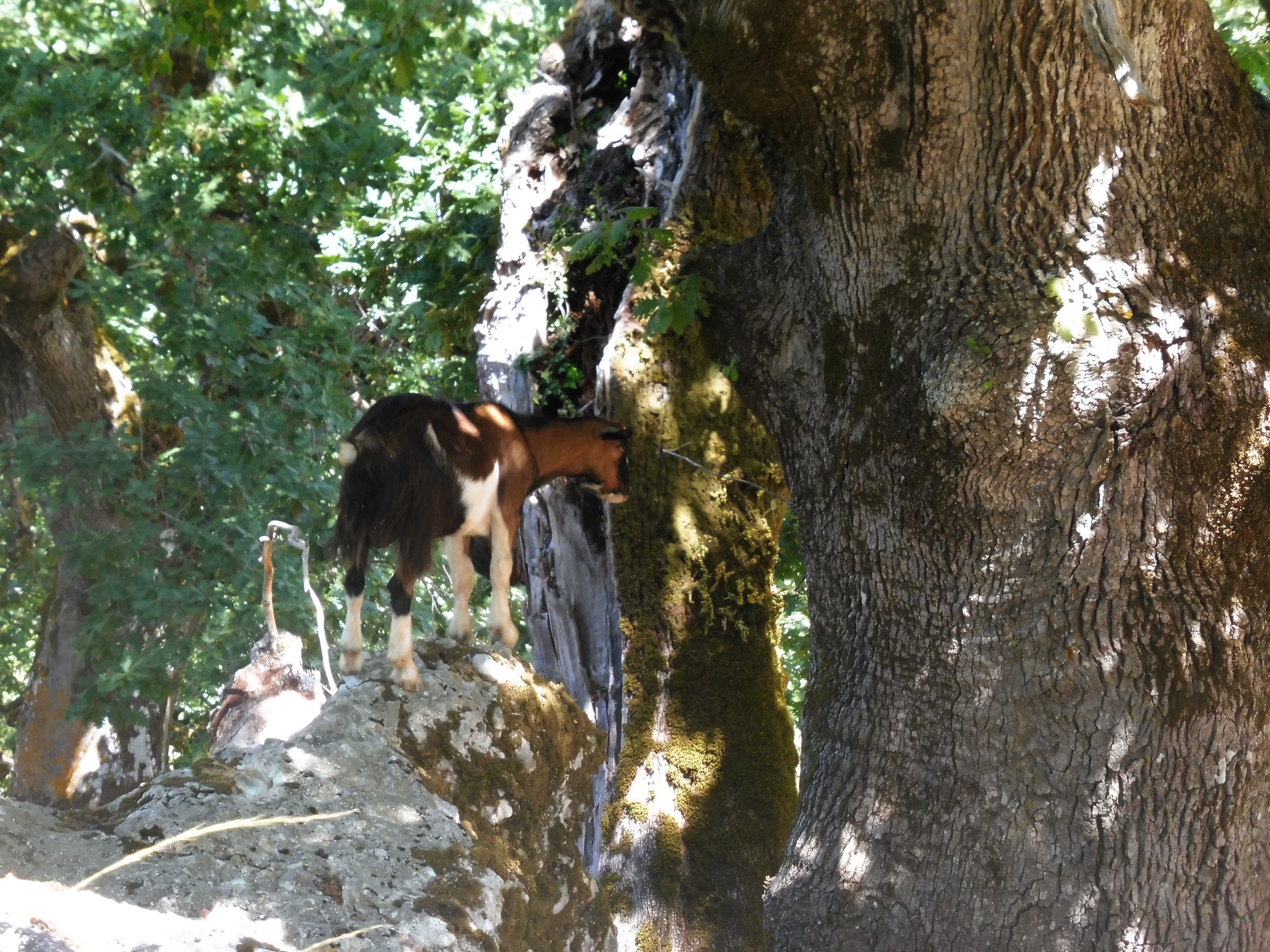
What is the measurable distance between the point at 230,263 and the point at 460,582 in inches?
191

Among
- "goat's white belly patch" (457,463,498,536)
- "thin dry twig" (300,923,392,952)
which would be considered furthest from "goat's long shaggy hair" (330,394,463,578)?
"thin dry twig" (300,923,392,952)

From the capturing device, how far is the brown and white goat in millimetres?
4473

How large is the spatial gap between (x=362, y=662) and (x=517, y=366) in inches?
105

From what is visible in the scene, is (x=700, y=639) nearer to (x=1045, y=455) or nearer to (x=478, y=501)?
(x=478, y=501)

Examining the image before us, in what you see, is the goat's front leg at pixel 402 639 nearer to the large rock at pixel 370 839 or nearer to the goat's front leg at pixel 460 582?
the large rock at pixel 370 839

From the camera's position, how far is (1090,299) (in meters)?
3.68

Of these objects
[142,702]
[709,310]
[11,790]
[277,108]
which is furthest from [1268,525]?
[11,790]

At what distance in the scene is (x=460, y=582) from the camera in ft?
16.7

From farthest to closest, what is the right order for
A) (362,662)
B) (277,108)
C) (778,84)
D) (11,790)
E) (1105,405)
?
(11,790) < (277,108) < (362,662) < (778,84) < (1105,405)

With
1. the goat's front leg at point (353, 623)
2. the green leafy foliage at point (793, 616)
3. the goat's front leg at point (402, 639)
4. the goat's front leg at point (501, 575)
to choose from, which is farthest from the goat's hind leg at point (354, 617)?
the green leafy foliage at point (793, 616)

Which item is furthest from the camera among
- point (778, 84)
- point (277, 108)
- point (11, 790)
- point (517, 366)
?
point (11, 790)

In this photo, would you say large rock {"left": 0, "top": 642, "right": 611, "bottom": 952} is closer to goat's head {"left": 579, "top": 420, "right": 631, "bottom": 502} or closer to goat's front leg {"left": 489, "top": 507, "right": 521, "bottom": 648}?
goat's front leg {"left": 489, "top": 507, "right": 521, "bottom": 648}

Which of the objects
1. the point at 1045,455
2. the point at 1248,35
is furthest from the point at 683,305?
→ the point at 1248,35

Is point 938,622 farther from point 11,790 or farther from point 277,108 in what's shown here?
point 11,790
